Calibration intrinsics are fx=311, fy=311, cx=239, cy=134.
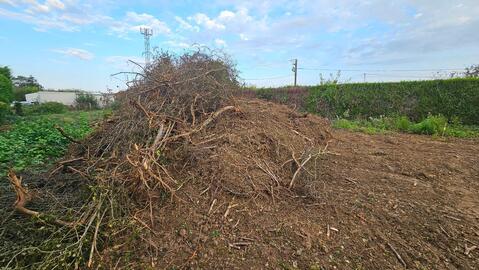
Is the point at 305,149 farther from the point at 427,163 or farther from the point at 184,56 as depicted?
the point at 184,56

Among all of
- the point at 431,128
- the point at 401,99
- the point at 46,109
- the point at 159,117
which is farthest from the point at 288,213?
the point at 46,109

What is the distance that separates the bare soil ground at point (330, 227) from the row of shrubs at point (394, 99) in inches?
191

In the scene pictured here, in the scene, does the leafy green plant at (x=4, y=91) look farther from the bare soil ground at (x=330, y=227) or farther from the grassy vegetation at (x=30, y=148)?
the bare soil ground at (x=330, y=227)

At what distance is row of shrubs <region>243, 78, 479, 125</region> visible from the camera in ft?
29.7

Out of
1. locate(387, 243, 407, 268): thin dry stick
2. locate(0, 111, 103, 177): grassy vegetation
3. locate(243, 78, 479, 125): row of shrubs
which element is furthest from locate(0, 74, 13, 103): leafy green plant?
locate(387, 243, 407, 268): thin dry stick

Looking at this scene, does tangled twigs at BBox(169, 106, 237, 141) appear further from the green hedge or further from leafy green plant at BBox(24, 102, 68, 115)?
leafy green plant at BBox(24, 102, 68, 115)

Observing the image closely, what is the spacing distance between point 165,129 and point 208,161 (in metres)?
→ 0.63

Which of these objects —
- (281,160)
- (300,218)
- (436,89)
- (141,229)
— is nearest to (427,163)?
(281,160)

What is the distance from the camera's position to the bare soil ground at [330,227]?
2.29m

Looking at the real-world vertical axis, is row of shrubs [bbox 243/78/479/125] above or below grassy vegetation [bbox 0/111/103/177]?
above

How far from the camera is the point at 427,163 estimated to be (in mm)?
4391

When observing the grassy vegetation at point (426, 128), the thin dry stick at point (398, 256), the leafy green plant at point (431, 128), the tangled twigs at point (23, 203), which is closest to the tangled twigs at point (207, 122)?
the tangled twigs at point (23, 203)

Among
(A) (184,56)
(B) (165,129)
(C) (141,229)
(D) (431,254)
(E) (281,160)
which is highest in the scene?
(A) (184,56)

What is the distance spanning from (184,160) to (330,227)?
153cm
